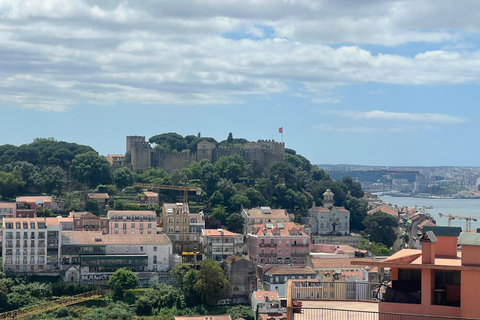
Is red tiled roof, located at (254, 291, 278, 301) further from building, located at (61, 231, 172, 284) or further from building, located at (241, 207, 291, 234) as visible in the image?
building, located at (241, 207, 291, 234)

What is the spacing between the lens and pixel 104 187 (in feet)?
203

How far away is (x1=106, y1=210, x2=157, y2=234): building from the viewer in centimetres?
5050

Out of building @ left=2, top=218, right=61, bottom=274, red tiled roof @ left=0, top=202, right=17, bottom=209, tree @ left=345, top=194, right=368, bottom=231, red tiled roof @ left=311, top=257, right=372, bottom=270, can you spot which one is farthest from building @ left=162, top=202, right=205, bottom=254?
tree @ left=345, top=194, right=368, bottom=231

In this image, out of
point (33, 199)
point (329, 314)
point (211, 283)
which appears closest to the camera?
point (329, 314)

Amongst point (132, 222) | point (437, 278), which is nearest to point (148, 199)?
point (132, 222)

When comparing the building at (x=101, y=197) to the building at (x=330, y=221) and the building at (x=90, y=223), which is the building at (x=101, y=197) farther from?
the building at (x=330, y=221)

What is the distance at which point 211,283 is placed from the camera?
140ft

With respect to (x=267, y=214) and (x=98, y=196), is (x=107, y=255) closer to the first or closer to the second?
(x=98, y=196)

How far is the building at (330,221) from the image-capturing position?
60844mm

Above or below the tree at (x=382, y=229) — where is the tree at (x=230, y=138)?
above

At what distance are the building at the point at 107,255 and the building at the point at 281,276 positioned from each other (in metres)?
5.53

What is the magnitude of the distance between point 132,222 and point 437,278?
141 feet

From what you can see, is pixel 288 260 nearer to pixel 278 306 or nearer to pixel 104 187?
pixel 278 306

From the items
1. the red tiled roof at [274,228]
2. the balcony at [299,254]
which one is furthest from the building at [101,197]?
the balcony at [299,254]
